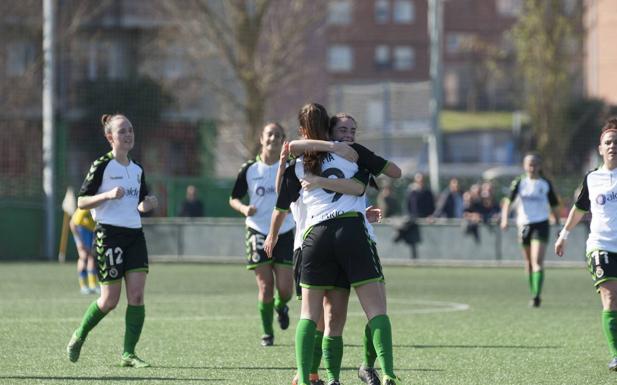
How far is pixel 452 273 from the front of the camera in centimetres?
2656

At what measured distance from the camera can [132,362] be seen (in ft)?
35.3

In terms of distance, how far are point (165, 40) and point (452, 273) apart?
1641cm

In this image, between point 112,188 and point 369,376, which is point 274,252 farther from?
point 369,376

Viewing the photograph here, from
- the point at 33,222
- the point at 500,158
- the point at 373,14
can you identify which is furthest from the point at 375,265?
the point at 373,14

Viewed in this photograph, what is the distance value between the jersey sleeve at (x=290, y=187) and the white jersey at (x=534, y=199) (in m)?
9.83

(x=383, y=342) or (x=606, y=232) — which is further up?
(x=606, y=232)

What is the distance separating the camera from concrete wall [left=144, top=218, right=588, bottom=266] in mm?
28531

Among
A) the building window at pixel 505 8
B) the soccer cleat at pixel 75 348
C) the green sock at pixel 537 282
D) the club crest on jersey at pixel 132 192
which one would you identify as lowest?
the green sock at pixel 537 282

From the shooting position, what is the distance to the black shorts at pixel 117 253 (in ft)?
35.1

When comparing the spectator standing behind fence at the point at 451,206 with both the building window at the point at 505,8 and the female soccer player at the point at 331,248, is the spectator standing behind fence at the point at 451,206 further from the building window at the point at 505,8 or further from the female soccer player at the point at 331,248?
the building window at the point at 505,8

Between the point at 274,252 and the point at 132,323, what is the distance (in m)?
2.21

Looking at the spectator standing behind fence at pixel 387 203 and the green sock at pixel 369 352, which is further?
the spectator standing behind fence at pixel 387 203

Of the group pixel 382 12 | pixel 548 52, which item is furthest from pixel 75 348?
pixel 382 12

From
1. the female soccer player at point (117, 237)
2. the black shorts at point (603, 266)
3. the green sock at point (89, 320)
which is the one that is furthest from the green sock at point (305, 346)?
the black shorts at point (603, 266)
